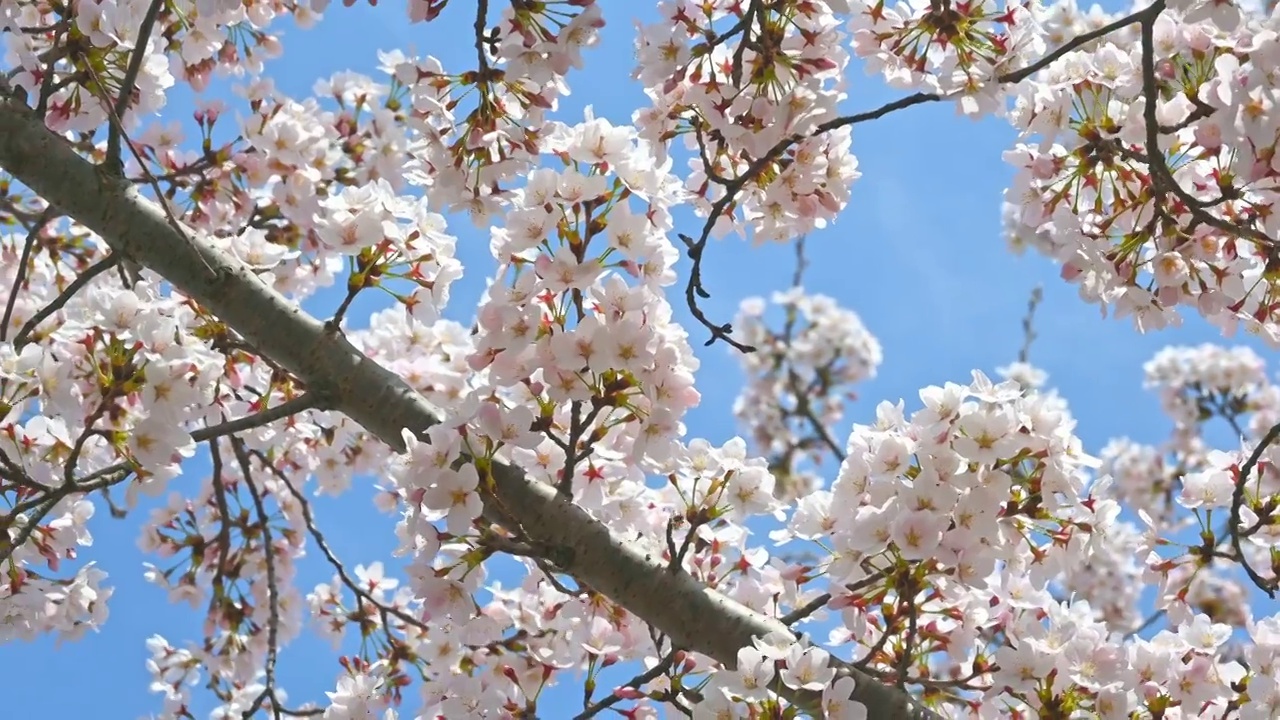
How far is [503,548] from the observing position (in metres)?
2.82

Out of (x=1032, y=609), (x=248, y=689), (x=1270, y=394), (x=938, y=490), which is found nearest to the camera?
(x=938, y=490)

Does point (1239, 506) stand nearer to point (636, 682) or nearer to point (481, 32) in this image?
point (636, 682)

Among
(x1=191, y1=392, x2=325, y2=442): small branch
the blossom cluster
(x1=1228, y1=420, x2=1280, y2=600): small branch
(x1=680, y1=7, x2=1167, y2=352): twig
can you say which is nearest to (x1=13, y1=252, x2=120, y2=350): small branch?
the blossom cluster

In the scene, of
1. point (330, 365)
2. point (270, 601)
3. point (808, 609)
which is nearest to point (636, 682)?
point (808, 609)

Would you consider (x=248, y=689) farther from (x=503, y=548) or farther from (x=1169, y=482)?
(x=1169, y=482)

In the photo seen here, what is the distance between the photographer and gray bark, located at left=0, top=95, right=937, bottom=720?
3.00m

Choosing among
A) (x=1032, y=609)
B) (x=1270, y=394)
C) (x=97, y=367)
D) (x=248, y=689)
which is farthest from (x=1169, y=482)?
(x=97, y=367)

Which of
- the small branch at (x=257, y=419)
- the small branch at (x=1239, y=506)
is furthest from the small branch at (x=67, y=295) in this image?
the small branch at (x=1239, y=506)

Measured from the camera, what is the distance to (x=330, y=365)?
314 cm

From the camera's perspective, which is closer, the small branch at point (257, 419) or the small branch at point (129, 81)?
the small branch at point (257, 419)

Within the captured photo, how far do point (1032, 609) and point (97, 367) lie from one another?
2.90m

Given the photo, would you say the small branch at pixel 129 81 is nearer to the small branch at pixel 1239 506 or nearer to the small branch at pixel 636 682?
the small branch at pixel 636 682

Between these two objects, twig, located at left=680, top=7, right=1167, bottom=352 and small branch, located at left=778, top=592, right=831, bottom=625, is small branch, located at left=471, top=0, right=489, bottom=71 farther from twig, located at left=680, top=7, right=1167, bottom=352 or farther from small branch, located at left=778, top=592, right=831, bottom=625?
small branch, located at left=778, top=592, right=831, bottom=625

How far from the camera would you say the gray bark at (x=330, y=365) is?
3.00 metres
